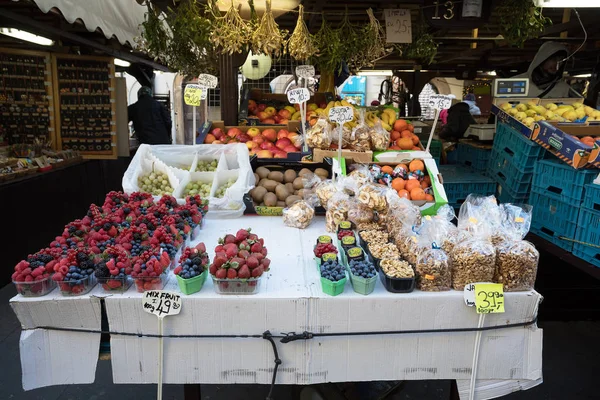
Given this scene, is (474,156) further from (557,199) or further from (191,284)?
(191,284)

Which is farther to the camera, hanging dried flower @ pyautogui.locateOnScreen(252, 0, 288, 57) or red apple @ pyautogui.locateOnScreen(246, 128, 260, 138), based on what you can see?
red apple @ pyautogui.locateOnScreen(246, 128, 260, 138)

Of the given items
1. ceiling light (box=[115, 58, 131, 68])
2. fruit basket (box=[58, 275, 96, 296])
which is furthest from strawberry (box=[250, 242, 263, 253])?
ceiling light (box=[115, 58, 131, 68])

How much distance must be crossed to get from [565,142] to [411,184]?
4.02 feet

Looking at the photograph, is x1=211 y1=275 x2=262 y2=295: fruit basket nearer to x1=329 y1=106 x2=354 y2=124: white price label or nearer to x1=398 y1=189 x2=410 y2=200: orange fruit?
x1=398 y1=189 x2=410 y2=200: orange fruit

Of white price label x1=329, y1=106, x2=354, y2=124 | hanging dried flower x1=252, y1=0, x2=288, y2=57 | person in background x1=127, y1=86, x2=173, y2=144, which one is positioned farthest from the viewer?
person in background x1=127, y1=86, x2=173, y2=144

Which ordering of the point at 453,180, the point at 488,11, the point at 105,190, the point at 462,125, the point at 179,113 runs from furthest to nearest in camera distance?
the point at 179,113, the point at 105,190, the point at 462,125, the point at 453,180, the point at 488,11

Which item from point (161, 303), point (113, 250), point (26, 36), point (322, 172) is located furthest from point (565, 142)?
point (26, 36)

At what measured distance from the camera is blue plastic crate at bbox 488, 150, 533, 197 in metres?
3.83

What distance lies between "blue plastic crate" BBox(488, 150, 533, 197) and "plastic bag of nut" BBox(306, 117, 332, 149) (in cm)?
171

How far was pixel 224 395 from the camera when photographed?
291 centimetres

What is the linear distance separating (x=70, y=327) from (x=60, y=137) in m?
5.14

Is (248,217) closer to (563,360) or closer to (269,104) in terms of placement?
(563,360)

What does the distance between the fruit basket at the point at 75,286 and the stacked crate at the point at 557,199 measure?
2970mm

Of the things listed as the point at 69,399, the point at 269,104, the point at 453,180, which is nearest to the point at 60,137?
the point at 269,104
